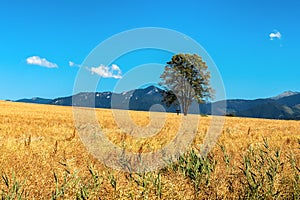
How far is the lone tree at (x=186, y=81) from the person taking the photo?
Result: 4666 cm

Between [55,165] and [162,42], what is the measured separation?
4.62 metres

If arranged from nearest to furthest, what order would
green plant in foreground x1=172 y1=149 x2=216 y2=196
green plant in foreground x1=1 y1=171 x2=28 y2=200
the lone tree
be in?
green plant in foreground x1=1 y1=171 x2=28 y2=200
green plant in foreground x1=172 y1=149 x2=216 y2=196
the lone tree

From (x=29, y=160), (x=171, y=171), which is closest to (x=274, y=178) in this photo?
(x=171, y=171)

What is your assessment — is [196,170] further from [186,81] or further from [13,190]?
[186,81]

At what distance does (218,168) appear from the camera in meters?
5.96

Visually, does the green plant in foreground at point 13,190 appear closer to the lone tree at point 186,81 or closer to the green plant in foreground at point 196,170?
the green plant in foreground at point 196,170

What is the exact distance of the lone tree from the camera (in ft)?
153

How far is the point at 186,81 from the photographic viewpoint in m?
48.8

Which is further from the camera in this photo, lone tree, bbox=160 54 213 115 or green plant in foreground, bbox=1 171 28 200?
lone tree, bbox=160 54 213 115

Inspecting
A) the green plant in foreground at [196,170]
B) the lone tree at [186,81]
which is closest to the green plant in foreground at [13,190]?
the green plant in foreground at [196,170]

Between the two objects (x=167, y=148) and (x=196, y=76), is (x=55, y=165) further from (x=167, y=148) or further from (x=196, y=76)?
(x=196, y=76)

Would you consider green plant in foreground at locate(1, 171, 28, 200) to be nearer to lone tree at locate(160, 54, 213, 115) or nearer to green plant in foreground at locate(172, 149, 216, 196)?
green plant in foreground at locate(172, 149, 216, 196)

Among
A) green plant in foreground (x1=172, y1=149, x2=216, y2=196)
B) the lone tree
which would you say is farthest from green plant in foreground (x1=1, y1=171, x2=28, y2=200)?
the lone tree

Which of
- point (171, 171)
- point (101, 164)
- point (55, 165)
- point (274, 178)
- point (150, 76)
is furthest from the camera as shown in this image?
point (150, 76)
